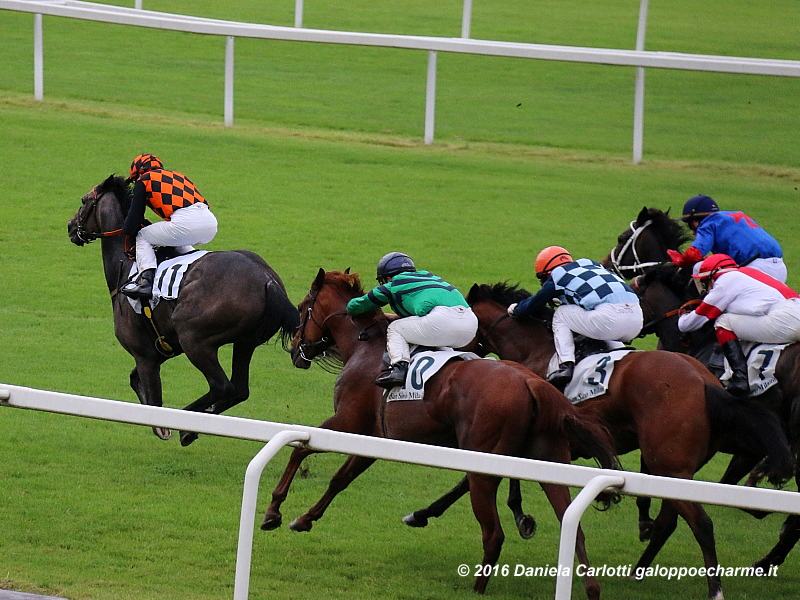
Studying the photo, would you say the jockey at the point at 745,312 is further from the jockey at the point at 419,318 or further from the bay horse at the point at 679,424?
the jockey at the point at 419,318

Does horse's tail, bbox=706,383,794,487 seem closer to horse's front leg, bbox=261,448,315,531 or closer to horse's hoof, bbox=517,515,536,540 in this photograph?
horse's hoof, bbox=517,515,536,540

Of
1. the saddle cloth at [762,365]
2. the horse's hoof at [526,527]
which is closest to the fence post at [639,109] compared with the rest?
the saddle cloth at [762,365]

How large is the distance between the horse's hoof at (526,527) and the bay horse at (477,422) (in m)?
0.63

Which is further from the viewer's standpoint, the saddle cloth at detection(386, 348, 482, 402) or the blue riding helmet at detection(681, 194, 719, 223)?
the blue riding helmet at detection(681, 194, 719, 223)

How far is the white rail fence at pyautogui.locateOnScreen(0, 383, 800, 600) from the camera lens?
347 cm

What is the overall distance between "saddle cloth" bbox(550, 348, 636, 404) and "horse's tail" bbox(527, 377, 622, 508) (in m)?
0.44

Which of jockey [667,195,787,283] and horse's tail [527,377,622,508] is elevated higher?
jockey [667,195,787,283]

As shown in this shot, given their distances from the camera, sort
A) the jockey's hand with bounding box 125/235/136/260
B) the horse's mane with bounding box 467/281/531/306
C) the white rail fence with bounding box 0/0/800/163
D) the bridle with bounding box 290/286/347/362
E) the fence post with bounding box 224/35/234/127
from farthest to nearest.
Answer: the fence post with bounding box 224/35/234/127, the white rail fence with bounding box 0/0/800/163, the jockey's hand with bounding box 125/235/136/260, the horse's mane with bounding box 467/281/531/306, the bridle with bounding box 290/286/347/362

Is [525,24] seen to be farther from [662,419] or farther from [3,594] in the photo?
[3,594]

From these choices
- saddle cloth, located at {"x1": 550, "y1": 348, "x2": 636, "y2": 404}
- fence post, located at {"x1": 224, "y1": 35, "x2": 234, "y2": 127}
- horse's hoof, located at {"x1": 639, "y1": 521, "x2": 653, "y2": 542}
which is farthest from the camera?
fence post, located at {"x1": 224, "y1": 35, "x2": 234, "y2": 127}

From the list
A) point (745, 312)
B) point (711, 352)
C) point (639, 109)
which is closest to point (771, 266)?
point (711, 352)

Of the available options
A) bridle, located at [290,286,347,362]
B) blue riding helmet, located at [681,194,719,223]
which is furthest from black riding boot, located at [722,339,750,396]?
bridle, located at [290,286,347,362]

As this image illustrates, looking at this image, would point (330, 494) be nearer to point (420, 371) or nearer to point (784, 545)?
point (420, 371)

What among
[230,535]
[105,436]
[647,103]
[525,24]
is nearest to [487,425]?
[230,535]
